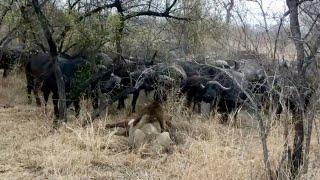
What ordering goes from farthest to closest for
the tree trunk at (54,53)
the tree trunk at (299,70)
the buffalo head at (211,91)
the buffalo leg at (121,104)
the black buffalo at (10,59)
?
the black buffalo at (10,59), the buffalo leg at (121,104), the buffalo head at (211,91), the tree trunk at (54,53), the tree trunk at (299,70)

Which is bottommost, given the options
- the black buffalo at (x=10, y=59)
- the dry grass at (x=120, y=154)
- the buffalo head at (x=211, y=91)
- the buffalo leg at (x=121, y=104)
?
the dry grass at (x=120, y=154)

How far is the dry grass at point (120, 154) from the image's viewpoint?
6.58 meters

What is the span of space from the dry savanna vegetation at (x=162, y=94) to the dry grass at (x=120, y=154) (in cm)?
3

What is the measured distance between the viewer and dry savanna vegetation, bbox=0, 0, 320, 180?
19.5ft

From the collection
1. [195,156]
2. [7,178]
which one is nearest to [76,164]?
[7,178]

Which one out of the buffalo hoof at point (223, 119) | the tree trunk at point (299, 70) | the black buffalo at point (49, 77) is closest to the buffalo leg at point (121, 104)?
the black buffalo at point (49, 77)

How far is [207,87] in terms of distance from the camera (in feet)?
39.2

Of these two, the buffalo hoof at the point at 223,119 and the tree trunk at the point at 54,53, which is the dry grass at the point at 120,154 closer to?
the tree trunk at the point at 54,53

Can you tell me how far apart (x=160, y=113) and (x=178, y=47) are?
16.5 feet

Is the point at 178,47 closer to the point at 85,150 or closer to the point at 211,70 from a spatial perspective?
the point at 211,70

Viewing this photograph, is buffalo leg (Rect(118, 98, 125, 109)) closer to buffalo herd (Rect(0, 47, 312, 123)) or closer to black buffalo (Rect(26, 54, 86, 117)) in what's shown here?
buffalo herd (Rect(0, 47, 312, 123))

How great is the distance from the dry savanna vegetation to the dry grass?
0.09 ft

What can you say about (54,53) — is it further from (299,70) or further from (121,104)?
(299,70)

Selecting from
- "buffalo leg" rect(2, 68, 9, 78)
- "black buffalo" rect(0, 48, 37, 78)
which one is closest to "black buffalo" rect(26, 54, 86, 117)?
"black buffalo" rect(0, 48, 37, 78)
